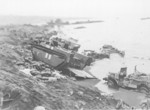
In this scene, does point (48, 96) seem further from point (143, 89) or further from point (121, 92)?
point (143, 89)

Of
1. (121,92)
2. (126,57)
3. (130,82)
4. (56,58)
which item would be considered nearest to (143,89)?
(130,82)

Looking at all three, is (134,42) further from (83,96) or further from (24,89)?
(24,89)

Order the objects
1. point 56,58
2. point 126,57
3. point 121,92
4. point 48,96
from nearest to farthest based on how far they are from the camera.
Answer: point 48,96
point 121,92
point 56,58
point 126,57

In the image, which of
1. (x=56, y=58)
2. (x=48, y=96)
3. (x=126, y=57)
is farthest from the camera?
(x=126, y=57)

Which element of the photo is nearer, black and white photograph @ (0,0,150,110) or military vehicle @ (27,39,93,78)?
black and white photograph @ (0,0,150,110)

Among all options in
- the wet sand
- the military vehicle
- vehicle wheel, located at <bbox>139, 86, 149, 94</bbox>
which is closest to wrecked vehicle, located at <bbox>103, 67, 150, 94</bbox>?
vehicle wheel, located at <bbox>139, 86, 149, 94</bbox>

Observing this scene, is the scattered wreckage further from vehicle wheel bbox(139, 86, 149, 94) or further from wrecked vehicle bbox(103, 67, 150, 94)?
vehicle wheel bbox(139, 86, 149, 94)

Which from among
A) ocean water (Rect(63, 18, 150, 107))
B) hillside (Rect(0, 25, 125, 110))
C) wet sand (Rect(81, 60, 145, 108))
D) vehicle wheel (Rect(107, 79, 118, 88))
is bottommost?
ocean water (Rect(63, 18, 150, 107))

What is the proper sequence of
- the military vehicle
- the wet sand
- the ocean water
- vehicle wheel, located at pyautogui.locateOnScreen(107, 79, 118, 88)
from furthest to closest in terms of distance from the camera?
the military vehicle < vehicle wheel, located at pyautogui.locateOnScreen(107, 79, 118, 88) < the ocean water < the wet sand

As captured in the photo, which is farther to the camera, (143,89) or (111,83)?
(111,83)

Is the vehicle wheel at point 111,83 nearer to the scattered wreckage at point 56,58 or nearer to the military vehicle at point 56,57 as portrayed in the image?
the scattered wreckage at point 56,58

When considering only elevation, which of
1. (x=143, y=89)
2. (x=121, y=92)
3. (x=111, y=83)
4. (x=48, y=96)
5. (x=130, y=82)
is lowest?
(x=121, y=92)

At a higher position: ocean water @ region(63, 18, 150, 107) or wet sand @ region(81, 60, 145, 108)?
wet sand @ region(81, 60, 145, 108)
